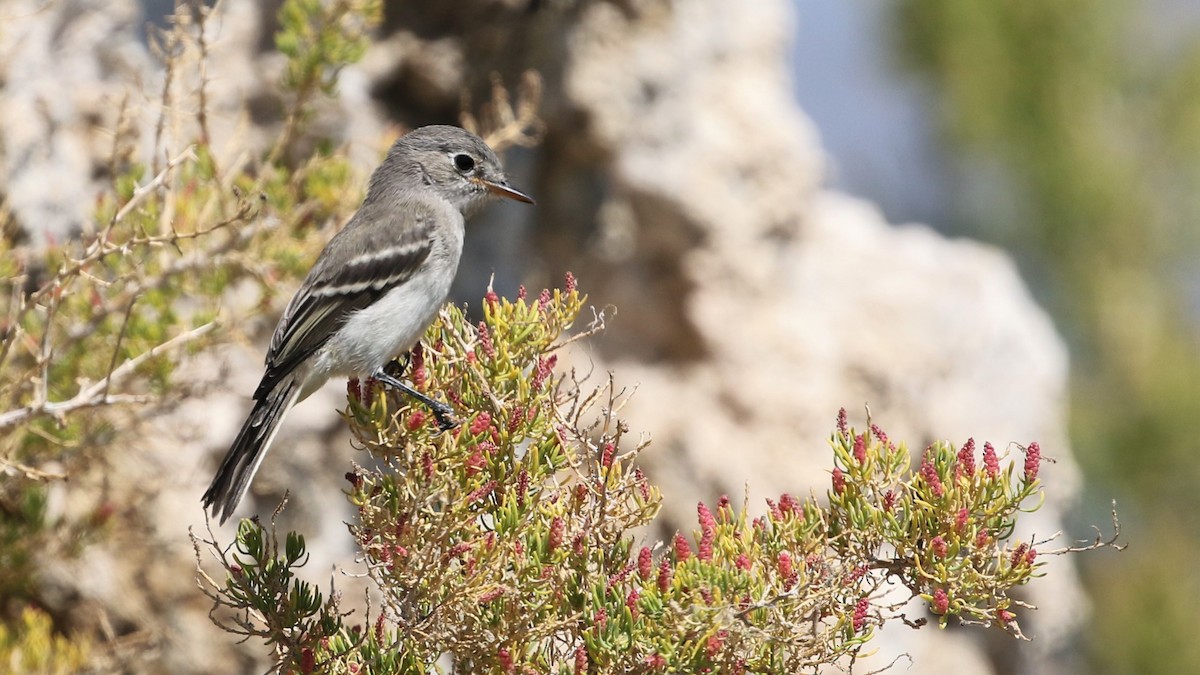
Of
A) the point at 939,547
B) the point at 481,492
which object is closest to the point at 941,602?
the point at 939,547

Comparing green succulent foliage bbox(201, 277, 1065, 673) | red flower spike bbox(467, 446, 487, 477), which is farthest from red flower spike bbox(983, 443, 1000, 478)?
red flower spike bbox(467, 446, 487, 477)

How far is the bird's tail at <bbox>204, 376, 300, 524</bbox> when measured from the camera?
3.87m

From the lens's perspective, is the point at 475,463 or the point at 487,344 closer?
the point at 475,463

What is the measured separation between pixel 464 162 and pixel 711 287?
220cm

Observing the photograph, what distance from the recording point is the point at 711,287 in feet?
22.6

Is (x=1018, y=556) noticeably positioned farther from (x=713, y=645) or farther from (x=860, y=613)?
(x=713, y=645)

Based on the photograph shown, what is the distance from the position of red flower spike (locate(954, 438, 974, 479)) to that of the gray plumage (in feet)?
6.35

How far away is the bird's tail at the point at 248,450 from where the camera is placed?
3.87m

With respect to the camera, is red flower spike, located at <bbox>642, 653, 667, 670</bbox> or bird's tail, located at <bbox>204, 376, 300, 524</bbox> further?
bird's tail, located at <bbox>204, 376, 300, 524</bbox>

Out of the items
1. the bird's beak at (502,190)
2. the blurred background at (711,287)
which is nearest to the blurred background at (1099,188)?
the blurred background at (711,287)

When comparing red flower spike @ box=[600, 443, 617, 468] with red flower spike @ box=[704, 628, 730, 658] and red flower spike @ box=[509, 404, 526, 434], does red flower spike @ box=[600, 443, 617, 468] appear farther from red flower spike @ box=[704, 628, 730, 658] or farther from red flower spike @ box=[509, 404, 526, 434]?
red flower spike @ box=[704, 628, 730, 658]

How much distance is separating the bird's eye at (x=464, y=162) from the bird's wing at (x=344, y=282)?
1.29ft

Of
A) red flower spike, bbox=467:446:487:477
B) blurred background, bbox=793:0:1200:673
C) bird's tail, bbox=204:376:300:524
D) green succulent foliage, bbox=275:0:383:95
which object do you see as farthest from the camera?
blurred background, bbox=793:0:1200:673

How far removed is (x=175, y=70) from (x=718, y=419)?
11.9 ft
